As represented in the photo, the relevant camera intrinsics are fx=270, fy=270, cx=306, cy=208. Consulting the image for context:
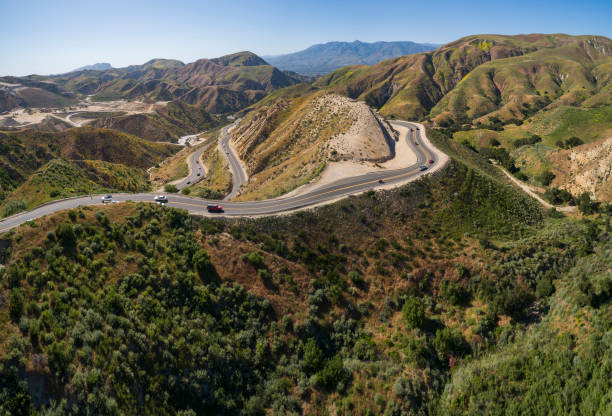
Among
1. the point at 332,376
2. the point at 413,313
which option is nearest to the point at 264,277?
the point at 332,376

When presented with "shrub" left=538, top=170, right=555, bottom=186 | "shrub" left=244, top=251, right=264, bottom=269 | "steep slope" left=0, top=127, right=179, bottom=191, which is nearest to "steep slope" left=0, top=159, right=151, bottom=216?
"steep slope" left=0, top=127, right=179, bottom=191

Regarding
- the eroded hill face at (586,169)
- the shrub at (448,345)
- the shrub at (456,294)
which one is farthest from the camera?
the eroded hill face at (586,169)

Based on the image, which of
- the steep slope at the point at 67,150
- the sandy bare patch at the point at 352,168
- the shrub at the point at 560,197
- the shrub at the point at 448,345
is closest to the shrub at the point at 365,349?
the shrub at the point at 448,345

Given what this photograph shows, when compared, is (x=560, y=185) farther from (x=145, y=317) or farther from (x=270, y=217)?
(x=145, y=317)

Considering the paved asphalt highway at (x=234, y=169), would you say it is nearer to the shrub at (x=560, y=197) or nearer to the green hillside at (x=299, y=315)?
the green hillside at (x=299, y=315)

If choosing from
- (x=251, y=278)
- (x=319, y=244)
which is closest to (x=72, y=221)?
(x=251, y=278)

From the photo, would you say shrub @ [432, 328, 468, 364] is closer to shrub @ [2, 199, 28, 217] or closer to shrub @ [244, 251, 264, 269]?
shrub @ [244, 251, 264, 269]

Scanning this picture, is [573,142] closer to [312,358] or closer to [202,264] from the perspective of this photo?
[312,358]
